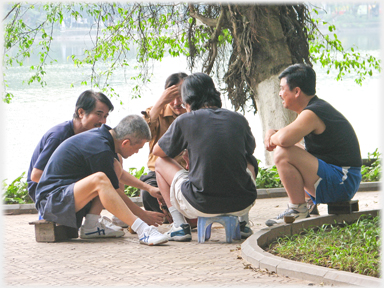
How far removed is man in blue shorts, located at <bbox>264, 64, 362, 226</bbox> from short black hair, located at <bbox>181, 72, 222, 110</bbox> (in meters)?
0.71

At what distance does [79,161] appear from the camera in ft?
15.6

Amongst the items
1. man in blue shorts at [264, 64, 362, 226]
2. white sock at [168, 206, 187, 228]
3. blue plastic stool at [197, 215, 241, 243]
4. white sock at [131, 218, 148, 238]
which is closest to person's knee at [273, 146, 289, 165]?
man in blue shorts at [264, 64, 362, 226]

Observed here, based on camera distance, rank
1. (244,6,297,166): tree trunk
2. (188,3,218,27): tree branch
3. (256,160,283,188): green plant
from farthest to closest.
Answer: (188,3,218,27): tree branch
(244,6,297,166): tree trunk
(256,160,283,188): green plant

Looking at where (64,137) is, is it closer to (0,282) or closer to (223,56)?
(0,282)

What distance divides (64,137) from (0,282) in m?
2.02

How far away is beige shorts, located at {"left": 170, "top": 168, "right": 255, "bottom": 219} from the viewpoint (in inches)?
177

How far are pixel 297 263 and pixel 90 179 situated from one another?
2.03m

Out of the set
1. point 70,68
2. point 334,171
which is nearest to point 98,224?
point 334,171

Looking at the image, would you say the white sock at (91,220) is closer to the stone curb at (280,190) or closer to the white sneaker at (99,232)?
the white sneaker at (99,232)

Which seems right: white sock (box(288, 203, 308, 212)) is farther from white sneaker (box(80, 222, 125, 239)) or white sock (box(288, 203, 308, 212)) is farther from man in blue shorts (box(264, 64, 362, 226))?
white sneaker (box(80, 222, 125, 239))

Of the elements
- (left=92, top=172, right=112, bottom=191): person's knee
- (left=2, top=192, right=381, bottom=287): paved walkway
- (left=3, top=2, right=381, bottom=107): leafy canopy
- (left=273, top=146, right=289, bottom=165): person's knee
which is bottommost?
(left=2, top=192, right=381, bottom=287): paved walkway

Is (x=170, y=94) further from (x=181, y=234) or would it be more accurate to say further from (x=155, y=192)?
(x=181, y=234)

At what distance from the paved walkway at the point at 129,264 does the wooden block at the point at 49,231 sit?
0.08m

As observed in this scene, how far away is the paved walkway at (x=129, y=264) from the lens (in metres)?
3.44
